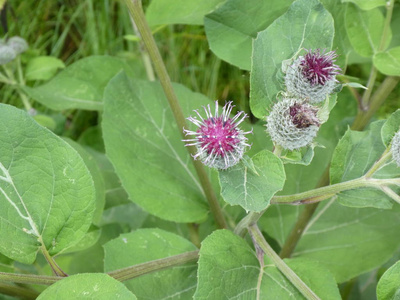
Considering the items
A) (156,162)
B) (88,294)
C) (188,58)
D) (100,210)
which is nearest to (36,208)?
(88,294)

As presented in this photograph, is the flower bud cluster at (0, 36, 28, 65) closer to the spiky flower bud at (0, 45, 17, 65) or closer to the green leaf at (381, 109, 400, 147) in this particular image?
the spiky flower bud at (0, 45, 17, 65)

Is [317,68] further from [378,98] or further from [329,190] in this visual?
[378,98]

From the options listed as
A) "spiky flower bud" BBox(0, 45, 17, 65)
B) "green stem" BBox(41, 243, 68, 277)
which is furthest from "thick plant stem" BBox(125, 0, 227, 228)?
"spiky flower bud" BBox(0, 45, 17, 65)

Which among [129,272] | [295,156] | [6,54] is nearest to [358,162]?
[295,156]

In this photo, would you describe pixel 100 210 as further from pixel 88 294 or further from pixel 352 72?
pixel 352 72

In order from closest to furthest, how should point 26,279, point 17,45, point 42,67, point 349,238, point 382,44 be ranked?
point 26,279 → point 382,44 → point 349,238 → point 17,45 → point 42,67

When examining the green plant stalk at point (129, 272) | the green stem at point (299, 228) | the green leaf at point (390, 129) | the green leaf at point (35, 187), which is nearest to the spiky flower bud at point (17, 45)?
the green leaf at point (35, 187)
